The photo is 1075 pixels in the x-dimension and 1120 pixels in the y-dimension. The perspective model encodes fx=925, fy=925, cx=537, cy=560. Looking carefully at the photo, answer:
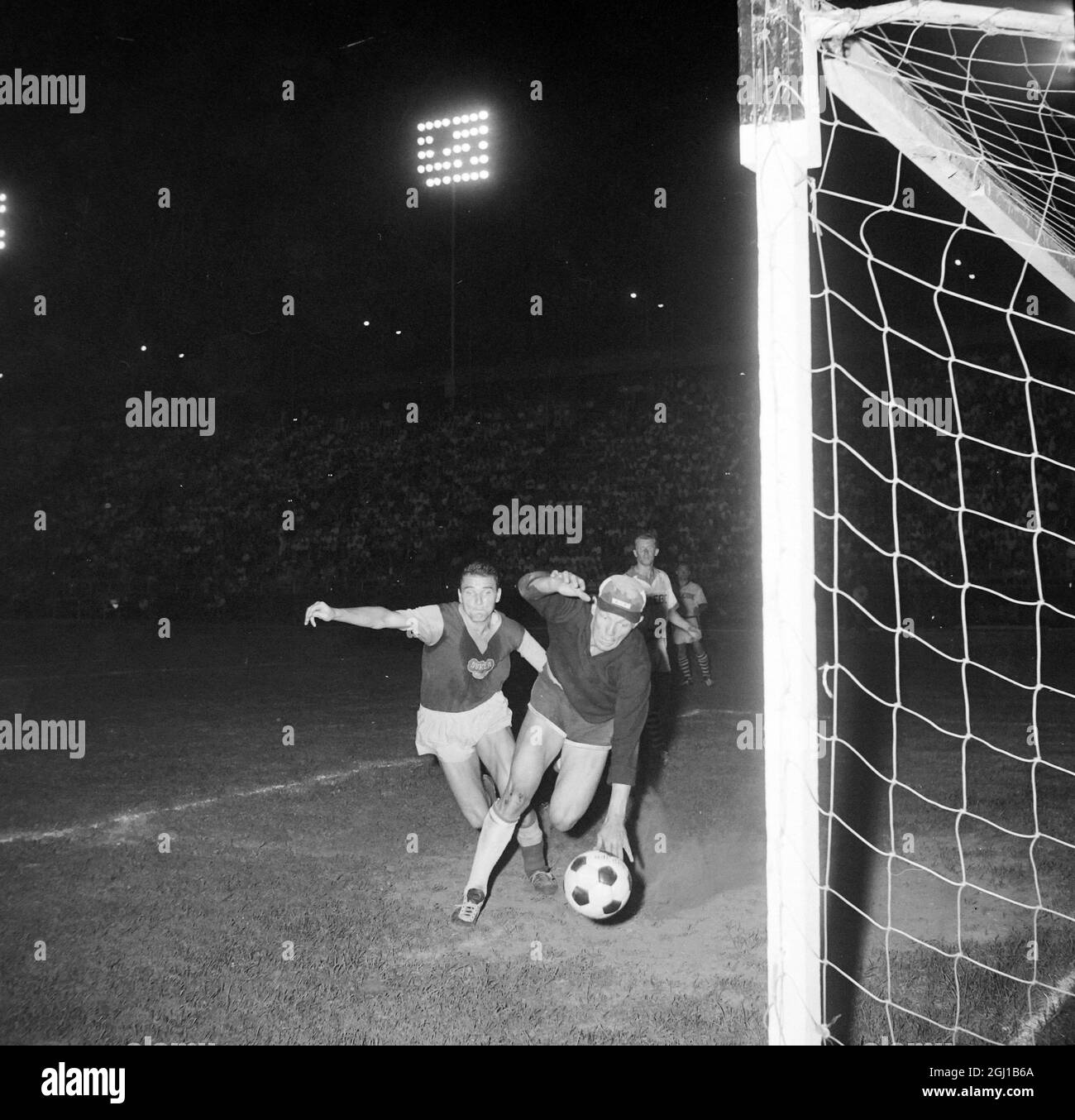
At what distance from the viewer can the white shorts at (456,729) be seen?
Answer: 4.40 m

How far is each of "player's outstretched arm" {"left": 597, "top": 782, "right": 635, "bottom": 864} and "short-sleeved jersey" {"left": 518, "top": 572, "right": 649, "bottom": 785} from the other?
4 centimetres

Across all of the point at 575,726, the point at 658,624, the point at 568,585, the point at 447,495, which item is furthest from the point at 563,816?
the point at 447,495

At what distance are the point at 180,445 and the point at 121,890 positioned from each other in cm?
1784

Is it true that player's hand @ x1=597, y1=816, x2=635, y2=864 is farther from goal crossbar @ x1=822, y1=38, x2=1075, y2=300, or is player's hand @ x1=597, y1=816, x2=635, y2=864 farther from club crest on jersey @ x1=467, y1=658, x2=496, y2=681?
goal crossbar @ x1=822, y1=38, x2=1075, y2=300

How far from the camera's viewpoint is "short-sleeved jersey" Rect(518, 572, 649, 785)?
12.7 ft

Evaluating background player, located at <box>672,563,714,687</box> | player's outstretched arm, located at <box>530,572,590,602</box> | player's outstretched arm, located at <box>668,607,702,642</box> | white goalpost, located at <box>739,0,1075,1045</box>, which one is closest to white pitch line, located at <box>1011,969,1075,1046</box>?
white goalpost, located at <box>739,0,1075,1045</box>

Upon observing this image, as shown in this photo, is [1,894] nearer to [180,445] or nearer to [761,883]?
[761,883]

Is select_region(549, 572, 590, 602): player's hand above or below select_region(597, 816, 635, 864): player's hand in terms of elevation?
above

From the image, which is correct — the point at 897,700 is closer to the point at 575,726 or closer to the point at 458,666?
the point at 575,726

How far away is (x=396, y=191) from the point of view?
17.2 meters

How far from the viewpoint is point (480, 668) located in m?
4.45

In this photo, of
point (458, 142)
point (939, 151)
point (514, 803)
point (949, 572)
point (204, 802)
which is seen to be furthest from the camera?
point (949, 572)

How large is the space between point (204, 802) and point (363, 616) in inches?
90.7

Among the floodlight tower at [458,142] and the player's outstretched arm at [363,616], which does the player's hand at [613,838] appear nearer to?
the player's outstretched arm at [363,616]
